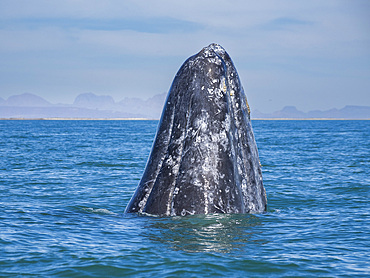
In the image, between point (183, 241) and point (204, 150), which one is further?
point (204, 150)

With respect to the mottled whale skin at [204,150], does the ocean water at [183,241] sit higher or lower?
lower

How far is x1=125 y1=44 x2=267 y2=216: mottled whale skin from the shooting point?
20.7 ft

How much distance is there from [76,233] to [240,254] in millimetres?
2240

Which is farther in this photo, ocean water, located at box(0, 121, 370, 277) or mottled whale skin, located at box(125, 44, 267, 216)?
mottled whale skin, located at box(125, 44, 267, 216)

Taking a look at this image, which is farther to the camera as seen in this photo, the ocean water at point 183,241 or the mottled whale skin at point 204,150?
the mottled whale skin at point 204,150

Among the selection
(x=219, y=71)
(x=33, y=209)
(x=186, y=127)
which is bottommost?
(x=33, y=209)

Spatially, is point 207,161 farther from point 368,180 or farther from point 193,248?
point 368,180

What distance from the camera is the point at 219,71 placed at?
6688mm

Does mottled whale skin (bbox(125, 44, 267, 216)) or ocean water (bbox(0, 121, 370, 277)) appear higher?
mottled whale skin (bbox(125, 44, 267, 216))

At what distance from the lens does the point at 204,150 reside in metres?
6.47

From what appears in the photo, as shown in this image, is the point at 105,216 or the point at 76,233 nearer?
the point at 76,233

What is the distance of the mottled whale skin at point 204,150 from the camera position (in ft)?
20.7

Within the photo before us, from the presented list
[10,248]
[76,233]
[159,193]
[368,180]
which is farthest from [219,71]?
[368,180]

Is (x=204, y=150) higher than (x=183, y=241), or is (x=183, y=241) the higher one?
(x=204, y=150)
